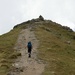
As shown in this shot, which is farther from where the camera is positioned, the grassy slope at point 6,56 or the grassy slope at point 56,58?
the grassy slope at point 6,56

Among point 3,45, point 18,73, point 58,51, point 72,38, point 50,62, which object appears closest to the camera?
point 18,73

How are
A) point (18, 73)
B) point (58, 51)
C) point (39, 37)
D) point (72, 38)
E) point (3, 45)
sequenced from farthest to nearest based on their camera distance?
1. point (72, 38)
2. point (39, 37)
3. point (3, 45)
4. point (58, 51)
5. point (18, 73)

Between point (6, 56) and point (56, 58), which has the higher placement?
point (6, 56)

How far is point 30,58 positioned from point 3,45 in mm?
20765

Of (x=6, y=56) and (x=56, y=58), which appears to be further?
(x=6, y=56)

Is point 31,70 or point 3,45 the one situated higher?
point 3,45

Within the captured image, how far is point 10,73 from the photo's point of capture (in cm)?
4375

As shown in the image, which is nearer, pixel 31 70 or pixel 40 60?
pixel 31 70

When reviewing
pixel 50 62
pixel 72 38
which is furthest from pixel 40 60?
pixel 72 38

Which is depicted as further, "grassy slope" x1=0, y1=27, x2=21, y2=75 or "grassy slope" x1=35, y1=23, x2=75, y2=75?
"grassy slope" x1=0, y1=27, x2=21, y2=75

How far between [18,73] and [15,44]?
3081 cm

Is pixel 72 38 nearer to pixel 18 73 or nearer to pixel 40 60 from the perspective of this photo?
pixel 40 60

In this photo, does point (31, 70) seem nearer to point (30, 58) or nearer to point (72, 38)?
point (30, 58)

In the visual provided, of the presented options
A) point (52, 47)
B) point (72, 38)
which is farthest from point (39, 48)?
point (72, 38)
